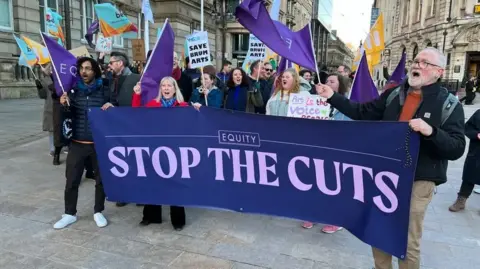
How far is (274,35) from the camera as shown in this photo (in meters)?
3.71

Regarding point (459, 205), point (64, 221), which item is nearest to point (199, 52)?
point (64, 221)

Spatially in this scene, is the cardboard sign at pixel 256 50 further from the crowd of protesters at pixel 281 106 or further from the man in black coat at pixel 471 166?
the man in black coat at pixel 471 166

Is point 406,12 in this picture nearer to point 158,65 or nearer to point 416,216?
point 158,65

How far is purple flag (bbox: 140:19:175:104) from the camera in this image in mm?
4324

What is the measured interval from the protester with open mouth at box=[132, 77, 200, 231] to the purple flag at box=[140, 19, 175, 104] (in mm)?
97

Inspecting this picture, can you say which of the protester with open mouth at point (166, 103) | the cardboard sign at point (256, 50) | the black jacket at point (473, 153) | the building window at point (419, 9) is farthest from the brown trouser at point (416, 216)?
the building window at point (419, 9)

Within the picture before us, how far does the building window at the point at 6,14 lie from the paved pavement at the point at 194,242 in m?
13.9

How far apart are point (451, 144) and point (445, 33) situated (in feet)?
175

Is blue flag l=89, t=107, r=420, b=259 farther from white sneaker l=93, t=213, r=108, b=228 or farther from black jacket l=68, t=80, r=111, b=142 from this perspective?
white sneaker l=93, t=213, r=108, b=228

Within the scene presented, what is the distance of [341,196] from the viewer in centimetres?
316

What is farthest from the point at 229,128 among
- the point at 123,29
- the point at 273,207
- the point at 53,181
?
the point at 123,29

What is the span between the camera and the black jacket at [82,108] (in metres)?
4.29

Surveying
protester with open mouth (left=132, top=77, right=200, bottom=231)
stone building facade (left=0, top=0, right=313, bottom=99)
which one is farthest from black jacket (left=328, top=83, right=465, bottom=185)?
stone building facade (left=0, top=0, right=313, bottom=99)

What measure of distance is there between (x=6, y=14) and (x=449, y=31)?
52.0 m
